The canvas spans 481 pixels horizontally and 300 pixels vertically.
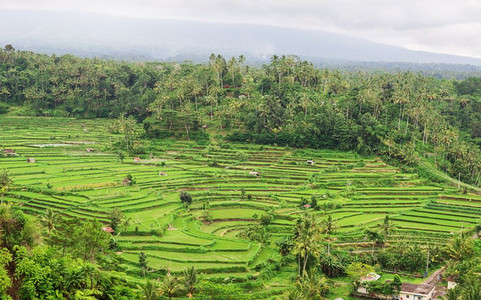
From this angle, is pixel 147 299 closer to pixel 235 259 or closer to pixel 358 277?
pixel 235 259

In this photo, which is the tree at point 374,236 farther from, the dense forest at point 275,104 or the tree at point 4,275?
the tree at point 4,275

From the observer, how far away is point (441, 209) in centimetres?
4144

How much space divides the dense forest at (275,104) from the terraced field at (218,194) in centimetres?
325

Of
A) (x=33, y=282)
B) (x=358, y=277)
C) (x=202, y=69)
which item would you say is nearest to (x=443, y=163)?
(x=358, y=277)

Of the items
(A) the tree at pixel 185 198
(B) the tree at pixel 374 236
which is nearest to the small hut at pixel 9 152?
(A) the tree at pixel 185 198

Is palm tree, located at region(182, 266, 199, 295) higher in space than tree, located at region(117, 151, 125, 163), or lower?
lower

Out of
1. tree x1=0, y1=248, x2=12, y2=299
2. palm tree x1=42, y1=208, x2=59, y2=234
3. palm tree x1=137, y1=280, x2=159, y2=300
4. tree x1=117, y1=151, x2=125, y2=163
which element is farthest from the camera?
tree x1=117, y1=151, x2=125, y2=163

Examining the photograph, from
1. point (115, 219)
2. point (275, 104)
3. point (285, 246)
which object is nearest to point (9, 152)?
point (115, 219)

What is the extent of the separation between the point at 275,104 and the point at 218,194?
22316mm

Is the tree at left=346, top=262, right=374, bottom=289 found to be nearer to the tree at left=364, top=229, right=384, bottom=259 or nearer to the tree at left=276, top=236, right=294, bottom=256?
the tree at left=364, top=229, right=384, bottom=259

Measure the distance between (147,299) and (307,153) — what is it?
3671 centimetres

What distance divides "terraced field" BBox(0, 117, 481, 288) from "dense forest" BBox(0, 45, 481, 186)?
3.25 meters

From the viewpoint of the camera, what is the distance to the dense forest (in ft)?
185

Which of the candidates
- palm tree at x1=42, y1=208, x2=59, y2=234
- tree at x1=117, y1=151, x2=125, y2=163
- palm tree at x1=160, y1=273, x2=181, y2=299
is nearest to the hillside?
palm tree at x1=160, y1=273, x2=181, y2=299
